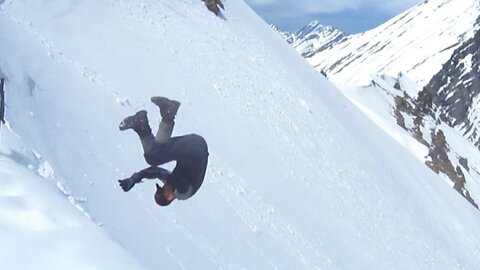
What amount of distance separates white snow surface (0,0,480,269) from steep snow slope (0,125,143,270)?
32mm

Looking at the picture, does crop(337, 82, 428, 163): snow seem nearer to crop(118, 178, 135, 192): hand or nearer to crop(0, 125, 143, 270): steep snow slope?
crop(118, 178, 135, 192): hand

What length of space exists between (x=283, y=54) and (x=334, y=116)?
15.2ft

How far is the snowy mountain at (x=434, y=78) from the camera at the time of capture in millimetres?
42788

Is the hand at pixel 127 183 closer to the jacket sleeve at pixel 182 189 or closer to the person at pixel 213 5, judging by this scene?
the jacket sleeve at pixel 182 189

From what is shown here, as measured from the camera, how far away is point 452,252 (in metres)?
23.3

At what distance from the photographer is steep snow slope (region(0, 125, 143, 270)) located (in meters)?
5.05

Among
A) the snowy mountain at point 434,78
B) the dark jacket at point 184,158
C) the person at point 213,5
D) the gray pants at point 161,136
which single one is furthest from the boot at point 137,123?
the snowy mountain at point 434,78

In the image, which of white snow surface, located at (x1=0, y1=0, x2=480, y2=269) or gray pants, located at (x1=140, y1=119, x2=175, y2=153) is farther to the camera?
white snow surface, located at (x1=0, y1=0, x2=480, y2=269)

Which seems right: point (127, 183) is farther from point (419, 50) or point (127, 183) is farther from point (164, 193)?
point (419, 50)

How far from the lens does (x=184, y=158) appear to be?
684 cm

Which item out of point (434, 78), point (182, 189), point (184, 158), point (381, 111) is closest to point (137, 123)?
point (184, 158)

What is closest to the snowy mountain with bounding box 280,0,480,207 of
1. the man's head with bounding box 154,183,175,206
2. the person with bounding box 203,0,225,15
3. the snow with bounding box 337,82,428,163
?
the snow with bounding box 337,82,428,163

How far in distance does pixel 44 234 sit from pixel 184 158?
1.81 metres

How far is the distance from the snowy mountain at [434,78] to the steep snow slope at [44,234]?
32.0m
